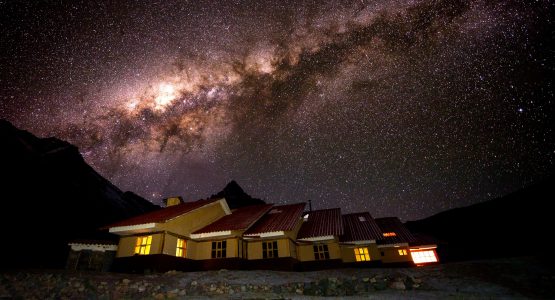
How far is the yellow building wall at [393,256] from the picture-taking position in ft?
84.1

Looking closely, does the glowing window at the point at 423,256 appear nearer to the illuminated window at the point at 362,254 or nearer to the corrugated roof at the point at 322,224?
the illuminated window at the point at 362,254

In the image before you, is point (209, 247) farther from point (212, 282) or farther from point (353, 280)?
point (353, 280)

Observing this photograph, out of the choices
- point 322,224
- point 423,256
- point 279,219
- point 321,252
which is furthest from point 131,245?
point 423,256

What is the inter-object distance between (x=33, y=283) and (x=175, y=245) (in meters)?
7.83

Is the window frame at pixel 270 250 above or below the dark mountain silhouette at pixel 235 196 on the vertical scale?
below

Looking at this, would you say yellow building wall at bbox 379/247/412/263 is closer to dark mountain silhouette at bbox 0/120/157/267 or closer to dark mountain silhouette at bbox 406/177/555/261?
dark mountain silhouette at bbox 406/177/555/261

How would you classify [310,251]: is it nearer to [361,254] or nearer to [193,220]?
[361,254]

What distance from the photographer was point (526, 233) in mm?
40531

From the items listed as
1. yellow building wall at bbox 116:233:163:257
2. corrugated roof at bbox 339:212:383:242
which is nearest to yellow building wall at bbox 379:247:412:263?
corrugated roof at bbox 339:212:383:242

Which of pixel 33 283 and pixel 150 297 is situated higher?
pixel 33 283

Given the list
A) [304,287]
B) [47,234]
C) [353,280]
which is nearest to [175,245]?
[304,287]

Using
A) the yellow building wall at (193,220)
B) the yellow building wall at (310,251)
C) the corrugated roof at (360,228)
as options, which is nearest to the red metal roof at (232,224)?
the yellow building wall at (193,220)

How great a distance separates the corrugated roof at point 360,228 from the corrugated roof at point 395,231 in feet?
3.67

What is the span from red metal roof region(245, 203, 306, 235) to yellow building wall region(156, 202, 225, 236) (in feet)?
13.8
